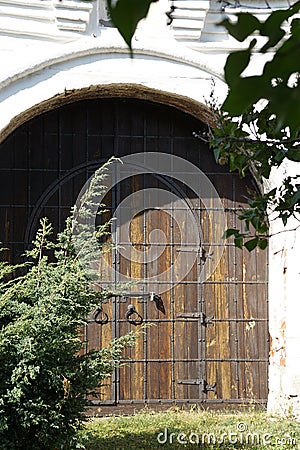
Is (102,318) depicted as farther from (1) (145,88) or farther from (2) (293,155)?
(2) (293,155)

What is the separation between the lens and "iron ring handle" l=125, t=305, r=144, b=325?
601 cm

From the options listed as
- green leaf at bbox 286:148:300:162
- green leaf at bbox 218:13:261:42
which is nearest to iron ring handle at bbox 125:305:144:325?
green leaf at bbox 286:148:300:162

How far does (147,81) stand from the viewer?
18.8 feet

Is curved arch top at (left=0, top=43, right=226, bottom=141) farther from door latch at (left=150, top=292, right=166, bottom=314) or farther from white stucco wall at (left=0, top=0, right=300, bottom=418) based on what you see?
door latch at (left=150, top=292, right=166, bottom=314)

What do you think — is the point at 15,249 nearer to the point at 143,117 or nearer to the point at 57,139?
the point at 57,139

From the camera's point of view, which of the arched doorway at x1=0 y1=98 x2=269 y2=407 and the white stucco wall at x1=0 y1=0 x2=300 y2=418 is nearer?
the white stucco wall at x1=0 y1=0 x2=300 y2=418

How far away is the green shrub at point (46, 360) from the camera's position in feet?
12.6

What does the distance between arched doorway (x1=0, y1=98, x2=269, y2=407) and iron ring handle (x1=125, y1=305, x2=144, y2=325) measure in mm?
27

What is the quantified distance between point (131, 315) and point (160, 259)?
0.47 metres

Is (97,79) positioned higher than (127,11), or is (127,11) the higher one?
(97,79)

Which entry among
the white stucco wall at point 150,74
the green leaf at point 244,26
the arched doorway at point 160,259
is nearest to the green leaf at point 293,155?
A: the green leaf at point 244,26

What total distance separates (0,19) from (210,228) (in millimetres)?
→ 2173

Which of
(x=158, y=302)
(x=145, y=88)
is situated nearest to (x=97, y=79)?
(x=145, y=88)

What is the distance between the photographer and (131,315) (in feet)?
19.8
